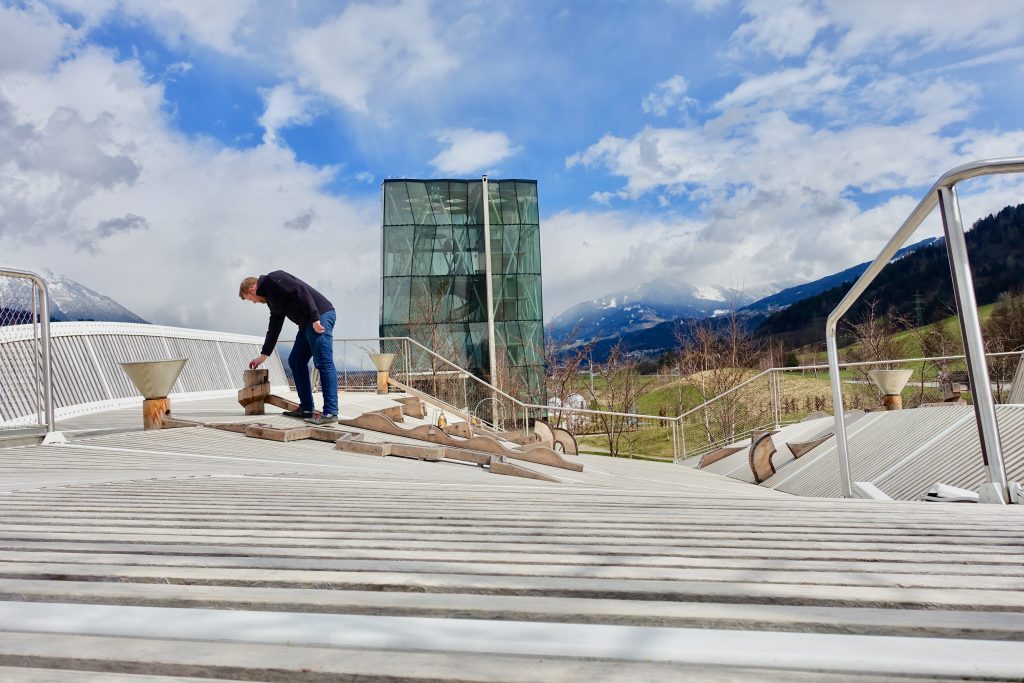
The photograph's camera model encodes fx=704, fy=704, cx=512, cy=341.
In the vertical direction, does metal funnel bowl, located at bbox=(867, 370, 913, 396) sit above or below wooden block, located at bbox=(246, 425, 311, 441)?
above

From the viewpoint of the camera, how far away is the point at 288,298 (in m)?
8.38

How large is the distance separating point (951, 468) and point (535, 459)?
4358 mm

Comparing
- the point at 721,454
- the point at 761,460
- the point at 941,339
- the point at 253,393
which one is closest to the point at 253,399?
the point at 253,393

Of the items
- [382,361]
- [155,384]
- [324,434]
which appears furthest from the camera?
[382,361]

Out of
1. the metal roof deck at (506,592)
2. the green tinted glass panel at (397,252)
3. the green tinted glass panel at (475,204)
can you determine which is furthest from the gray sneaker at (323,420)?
the green tinted glass panel at (475,204)

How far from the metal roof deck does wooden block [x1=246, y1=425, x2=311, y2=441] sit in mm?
4479

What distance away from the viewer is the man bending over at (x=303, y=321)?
831cm

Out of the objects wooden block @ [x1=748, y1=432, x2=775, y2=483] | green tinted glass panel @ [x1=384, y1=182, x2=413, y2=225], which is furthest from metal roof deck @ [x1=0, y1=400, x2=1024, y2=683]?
green tinted glass panel @ [x1=384, y1=182, x2=413, y2=225]

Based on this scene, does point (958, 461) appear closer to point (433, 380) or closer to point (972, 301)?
point (972, 301)

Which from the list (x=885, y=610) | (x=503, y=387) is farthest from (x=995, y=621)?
(x=503, y=387)

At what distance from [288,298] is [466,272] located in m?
24.5

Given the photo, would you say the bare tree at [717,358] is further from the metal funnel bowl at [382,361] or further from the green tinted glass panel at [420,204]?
the metal funnel bowl at [382,361]

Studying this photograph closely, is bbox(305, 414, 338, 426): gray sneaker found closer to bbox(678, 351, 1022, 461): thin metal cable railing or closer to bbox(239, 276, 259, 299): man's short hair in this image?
bbox(239, 276, 259, 299): man's short hair

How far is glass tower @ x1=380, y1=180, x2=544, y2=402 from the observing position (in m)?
31.8
